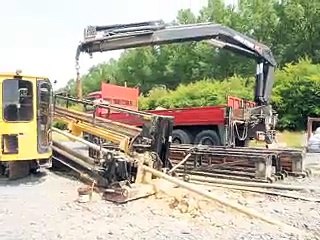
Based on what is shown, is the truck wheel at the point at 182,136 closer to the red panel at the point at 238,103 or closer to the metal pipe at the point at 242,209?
the red panel at the point at 238,103

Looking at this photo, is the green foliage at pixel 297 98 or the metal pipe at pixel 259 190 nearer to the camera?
the metal pipe at pixel 259 190

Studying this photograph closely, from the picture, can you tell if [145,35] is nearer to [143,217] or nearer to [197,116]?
[197,116]

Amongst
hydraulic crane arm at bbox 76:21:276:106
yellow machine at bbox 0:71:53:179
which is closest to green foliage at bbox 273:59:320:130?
hydraulic crane arm at bbox 76:21:276:106

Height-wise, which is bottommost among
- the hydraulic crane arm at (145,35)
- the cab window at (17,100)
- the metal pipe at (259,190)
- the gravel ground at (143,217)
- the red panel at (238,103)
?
the metal pipe at (259,190)

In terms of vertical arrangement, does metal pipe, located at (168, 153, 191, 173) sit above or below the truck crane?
below

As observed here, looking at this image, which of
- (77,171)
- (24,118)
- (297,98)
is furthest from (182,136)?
(297,98)

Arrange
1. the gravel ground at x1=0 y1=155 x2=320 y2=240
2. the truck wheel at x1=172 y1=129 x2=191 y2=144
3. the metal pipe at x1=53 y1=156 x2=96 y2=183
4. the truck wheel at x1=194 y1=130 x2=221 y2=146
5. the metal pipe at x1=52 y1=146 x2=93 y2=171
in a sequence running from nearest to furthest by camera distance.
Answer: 1. the gravel ground at x1=0 y1=155 x2=320 y2=240
2. the metal pipe at x1=53 y1=156 x2=96 y2=183
3. the metal pipe at x1=52 y1=146 x2=93 y2=171
4. the truck wheel at x1=194 y1=130 x2=221 y2=146
5. the truck wheel at x1=172 y1=129 x2=191 y2=144

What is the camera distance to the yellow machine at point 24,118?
387 inches

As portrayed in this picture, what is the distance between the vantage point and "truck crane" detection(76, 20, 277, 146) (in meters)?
14.6

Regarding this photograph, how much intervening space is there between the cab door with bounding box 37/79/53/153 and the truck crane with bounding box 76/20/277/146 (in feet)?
12.6

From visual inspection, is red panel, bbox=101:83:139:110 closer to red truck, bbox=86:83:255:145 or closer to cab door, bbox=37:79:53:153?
red truck, bbox=86:83:255:145

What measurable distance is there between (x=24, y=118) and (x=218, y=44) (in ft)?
24.6

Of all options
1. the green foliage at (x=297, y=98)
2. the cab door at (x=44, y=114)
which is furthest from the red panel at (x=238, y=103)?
the green foliage at (x=297, y=98)

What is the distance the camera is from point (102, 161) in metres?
9.73
